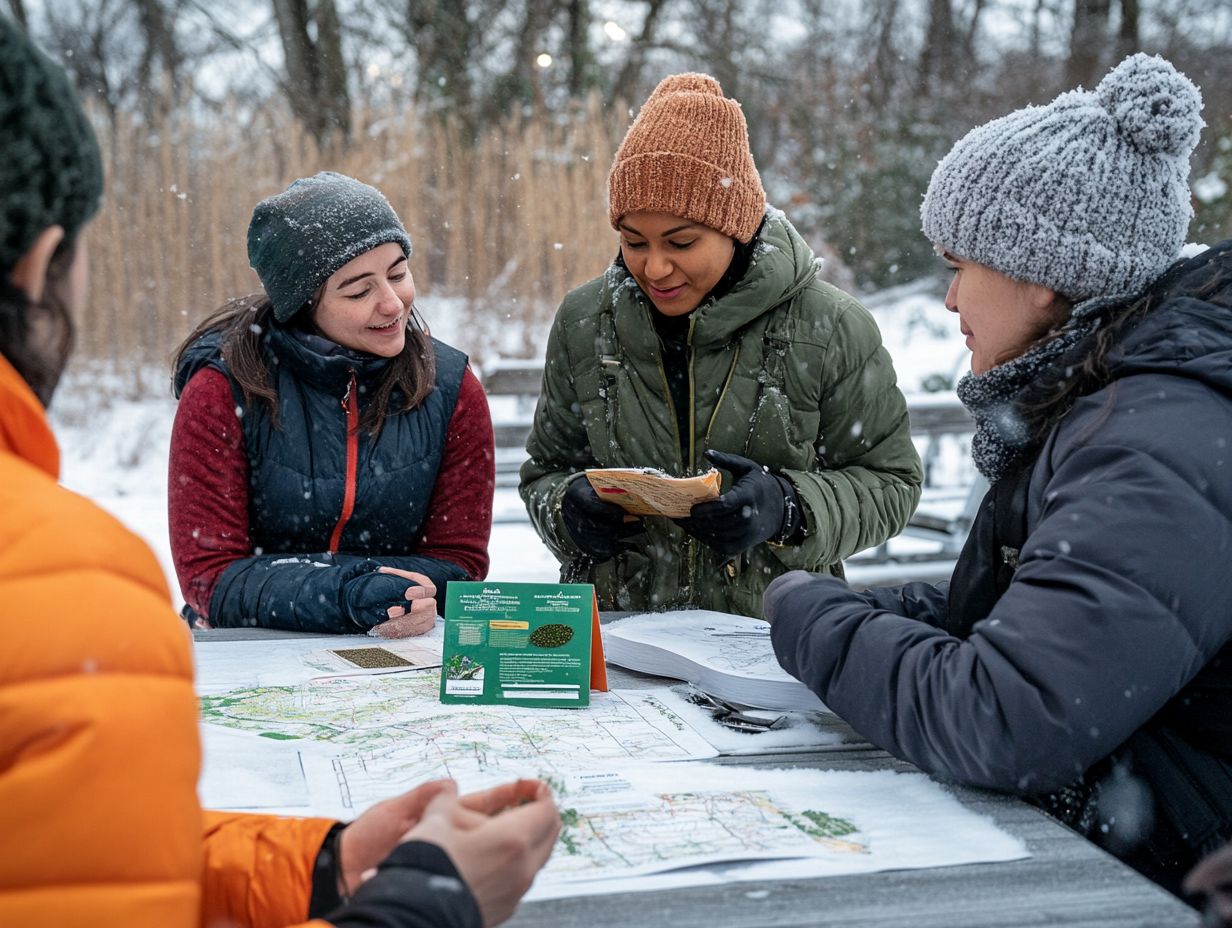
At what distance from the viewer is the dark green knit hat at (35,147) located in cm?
80

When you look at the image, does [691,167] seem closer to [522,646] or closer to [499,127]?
[522,646]

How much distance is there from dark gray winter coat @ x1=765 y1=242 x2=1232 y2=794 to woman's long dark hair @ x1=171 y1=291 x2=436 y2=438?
1357mm

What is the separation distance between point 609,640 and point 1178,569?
35.9 inches

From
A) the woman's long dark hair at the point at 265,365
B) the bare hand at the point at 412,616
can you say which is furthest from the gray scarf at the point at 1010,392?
the woman's long dark hair at the point at 265,365

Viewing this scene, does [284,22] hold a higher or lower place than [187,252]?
higher

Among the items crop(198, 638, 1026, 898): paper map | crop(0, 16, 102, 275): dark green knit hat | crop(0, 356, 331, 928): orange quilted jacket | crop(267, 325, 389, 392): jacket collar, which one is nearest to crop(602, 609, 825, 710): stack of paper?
crop(198, 638, 1026, 898): paper map

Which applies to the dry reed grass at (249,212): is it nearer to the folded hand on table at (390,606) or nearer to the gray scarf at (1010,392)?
the folded hand on table at (390,606)

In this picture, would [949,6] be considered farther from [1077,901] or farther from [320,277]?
[1077,901]

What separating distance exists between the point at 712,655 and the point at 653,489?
1.09 feet

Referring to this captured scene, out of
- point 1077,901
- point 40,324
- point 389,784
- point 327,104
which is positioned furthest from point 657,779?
point 327,104

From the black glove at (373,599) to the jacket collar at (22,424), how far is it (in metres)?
1.21

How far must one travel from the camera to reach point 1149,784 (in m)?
1.27

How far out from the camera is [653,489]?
1.94m

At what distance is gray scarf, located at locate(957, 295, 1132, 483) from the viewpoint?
1465 mm
